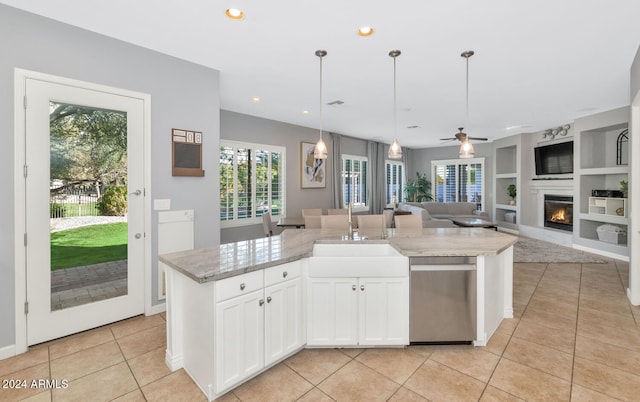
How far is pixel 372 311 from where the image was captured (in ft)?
7.95

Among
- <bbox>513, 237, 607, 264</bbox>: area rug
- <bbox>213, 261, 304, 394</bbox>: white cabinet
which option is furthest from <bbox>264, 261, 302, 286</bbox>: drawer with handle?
<bbox>513, 237, 607, 264</bbox>: area rug

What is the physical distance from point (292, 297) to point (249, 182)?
156 inches

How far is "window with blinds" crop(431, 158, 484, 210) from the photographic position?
977 centimetres

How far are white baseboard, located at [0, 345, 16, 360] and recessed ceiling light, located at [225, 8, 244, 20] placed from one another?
325cm

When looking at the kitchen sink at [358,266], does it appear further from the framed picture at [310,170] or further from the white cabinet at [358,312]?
the framed picture at [310,170]

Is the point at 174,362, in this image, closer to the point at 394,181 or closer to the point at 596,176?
the point at 596,176

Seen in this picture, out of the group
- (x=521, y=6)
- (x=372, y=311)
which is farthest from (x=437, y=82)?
(x=372, y=311)

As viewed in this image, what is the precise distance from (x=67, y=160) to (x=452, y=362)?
3.71 m

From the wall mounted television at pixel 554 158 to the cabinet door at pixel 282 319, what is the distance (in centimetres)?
778

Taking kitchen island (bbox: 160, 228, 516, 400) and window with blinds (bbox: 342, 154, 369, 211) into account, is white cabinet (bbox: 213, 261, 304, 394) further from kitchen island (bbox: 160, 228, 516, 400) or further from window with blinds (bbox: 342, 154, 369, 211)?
window with blinds (bbox: 342, 154, 369, 211)

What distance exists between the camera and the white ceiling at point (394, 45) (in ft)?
8.04

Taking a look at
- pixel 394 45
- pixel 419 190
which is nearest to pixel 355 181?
pixel 419 190

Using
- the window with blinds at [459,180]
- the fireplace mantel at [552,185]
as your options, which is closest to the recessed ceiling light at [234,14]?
the fireplace mantel at [552,185]

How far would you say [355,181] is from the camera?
8.55m
